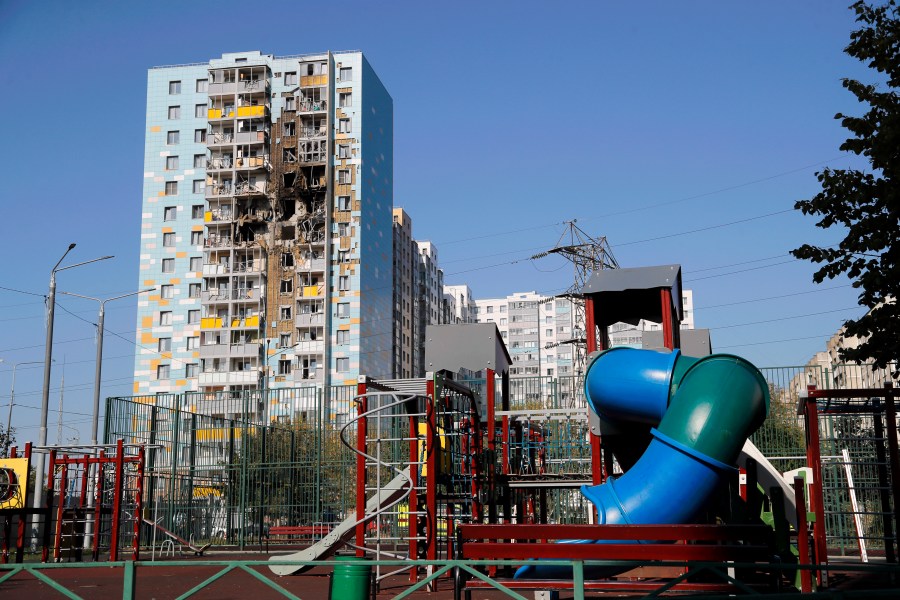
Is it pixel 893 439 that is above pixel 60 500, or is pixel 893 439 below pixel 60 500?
above

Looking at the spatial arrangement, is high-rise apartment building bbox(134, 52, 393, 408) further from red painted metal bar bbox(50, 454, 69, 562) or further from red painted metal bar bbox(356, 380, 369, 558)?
red painted metal bar bbox(356, 380, 369, 558)

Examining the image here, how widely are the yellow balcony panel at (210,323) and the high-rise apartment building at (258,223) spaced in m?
0.10

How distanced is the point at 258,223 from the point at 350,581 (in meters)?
63.5

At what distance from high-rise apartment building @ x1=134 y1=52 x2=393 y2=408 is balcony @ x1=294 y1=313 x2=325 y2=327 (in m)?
0.10

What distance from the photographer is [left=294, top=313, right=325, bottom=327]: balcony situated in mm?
66000

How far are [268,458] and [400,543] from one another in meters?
4.38

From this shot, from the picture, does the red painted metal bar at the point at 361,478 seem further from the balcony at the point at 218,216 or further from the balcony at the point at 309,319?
the balcony at the point at 218,216

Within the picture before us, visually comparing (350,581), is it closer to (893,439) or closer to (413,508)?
(413,508)

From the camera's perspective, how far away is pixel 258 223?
68812 mm

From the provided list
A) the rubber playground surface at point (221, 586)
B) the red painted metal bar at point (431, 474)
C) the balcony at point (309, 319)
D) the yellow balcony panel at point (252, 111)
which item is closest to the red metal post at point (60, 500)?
the rubber playground surface at point (221, 586)

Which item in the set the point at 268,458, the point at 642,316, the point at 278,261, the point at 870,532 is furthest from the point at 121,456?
the point at 278,261

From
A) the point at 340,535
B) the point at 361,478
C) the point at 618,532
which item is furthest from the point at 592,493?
the point at 340,535

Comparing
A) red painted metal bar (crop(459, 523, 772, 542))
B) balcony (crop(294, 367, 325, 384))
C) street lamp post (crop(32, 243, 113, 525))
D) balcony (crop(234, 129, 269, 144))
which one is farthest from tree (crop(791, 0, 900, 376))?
balcony (crop(234, 129, 269, 144))

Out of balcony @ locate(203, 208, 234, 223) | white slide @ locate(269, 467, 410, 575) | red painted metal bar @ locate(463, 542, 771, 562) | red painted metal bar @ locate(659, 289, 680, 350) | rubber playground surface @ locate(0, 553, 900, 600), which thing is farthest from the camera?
balcony @ locate(203, 208, 234, 223)
